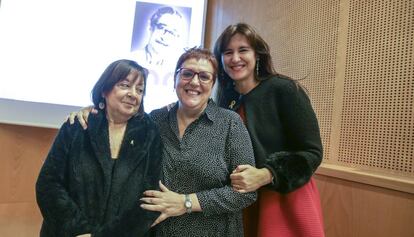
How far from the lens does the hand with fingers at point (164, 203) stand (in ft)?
3.58

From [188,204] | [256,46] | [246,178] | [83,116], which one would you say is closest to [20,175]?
[83,116]

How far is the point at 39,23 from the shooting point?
2094mm

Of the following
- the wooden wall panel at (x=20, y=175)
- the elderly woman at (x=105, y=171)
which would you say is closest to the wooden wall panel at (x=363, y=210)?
the elderly woman at (x=105, y=171)

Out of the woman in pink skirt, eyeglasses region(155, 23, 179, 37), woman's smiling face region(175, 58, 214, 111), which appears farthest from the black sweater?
eyeglasses region(155, 23, 179, 37)

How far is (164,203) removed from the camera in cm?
109

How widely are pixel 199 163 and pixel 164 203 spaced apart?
21 centimetres

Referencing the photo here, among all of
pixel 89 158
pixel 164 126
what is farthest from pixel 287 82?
pixel 89 158

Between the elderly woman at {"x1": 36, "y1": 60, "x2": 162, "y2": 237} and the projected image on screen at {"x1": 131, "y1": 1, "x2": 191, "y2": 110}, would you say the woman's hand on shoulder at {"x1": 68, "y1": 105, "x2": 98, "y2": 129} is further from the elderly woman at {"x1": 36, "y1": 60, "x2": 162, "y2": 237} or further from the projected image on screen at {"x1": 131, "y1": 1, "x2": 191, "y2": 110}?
the projected image on screen at {"x1": 131, "y1": 1, "x2": 191, "y2": 110}

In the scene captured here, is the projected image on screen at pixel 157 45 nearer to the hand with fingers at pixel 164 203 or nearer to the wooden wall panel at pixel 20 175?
the wooden wall panel at pixel 20 175

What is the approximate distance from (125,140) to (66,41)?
55.0 inches

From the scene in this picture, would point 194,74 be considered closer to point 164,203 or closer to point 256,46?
point 256,46

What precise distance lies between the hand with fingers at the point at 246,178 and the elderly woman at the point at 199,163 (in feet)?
0.09

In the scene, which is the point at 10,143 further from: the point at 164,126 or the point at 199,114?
the point at 199,114

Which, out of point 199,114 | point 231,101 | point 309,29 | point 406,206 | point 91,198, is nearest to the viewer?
point 91,198
